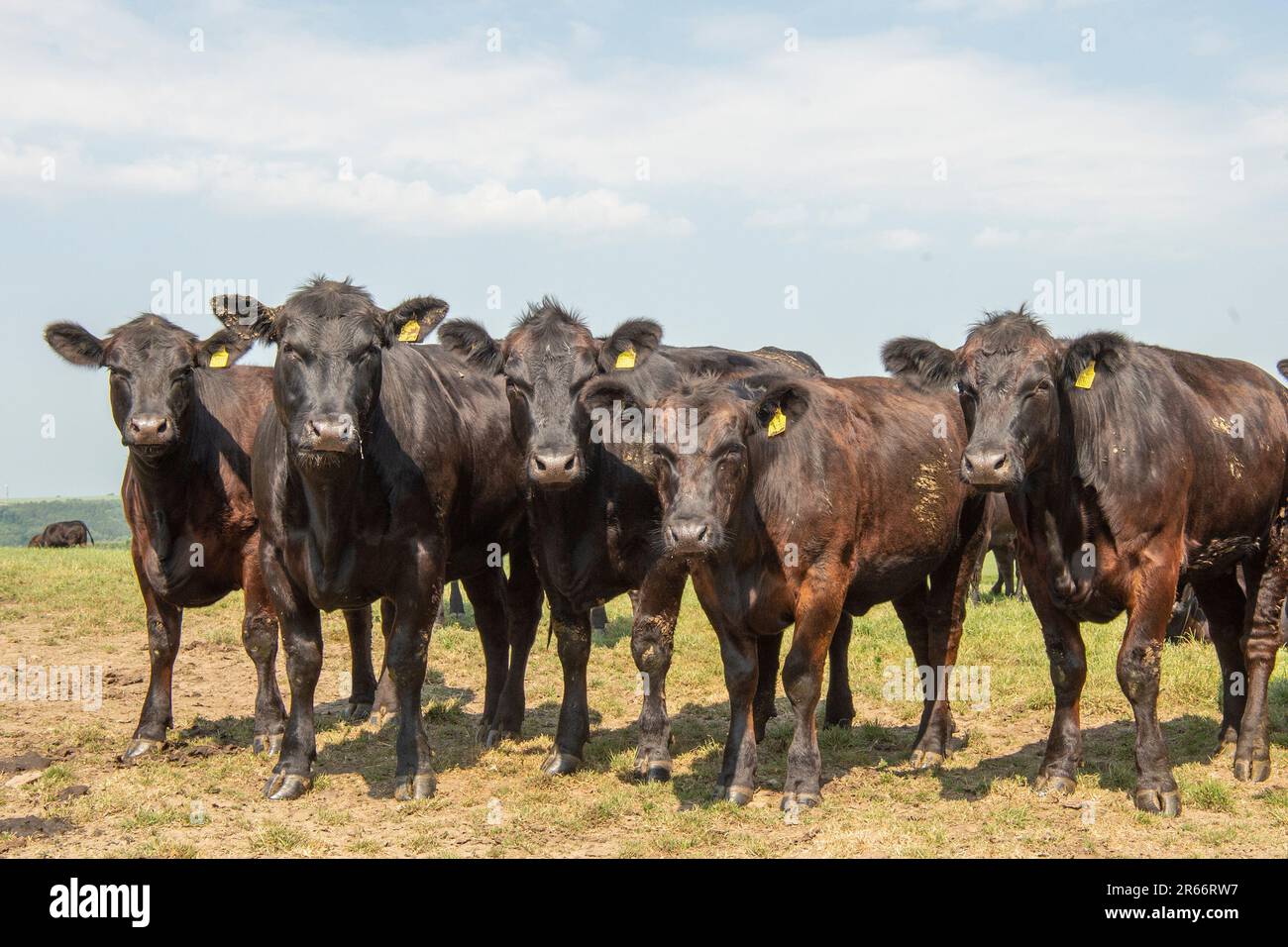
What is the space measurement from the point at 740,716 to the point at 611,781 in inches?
45.0

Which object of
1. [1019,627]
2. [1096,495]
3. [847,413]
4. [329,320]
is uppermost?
[329,320]

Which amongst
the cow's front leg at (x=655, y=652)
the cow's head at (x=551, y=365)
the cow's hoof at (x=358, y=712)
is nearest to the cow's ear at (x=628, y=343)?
the cow's head at (x=551, y=365)

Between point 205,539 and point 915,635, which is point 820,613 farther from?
point 205,539

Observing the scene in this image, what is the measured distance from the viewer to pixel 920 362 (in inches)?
327

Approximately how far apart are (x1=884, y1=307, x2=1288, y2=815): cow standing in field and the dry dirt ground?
0.58 metres

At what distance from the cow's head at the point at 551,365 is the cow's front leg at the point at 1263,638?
480 cm

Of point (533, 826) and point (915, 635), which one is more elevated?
point (915, 635)

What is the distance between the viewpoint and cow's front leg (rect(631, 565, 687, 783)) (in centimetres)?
818

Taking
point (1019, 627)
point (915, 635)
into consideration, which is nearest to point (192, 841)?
point (915, 635)

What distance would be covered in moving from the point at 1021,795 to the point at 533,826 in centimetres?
310

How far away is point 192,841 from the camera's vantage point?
22.2 ft

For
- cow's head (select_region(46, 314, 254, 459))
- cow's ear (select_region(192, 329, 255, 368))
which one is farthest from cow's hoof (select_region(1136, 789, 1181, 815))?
cow's ear (select_region(192, 329, 255, 368))

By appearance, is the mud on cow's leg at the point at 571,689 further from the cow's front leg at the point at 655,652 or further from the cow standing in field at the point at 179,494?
the cow standing in field at the point at 179,494

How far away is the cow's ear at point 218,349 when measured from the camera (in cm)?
928
